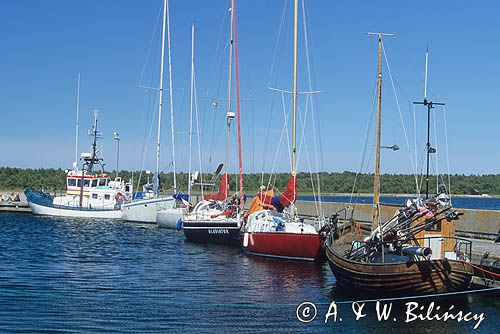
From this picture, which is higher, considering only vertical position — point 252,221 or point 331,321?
point 252,221

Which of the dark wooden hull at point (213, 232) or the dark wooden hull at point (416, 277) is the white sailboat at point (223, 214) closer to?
the dark wooden hull at point (213, 232)

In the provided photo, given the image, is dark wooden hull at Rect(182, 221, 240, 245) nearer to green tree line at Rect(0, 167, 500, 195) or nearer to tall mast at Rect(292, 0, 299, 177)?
tall mast at Rect(292, 0, 299, 177)

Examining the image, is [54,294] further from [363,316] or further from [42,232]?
[42,232]

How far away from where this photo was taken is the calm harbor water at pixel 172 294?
62.6 feet

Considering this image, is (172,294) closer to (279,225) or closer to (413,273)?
(413,273)

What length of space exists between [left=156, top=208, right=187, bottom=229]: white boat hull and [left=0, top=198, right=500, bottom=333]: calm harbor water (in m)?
14.4

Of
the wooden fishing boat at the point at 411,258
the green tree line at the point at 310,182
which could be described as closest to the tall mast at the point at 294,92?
the wooden fishing boat at the point at 411,258

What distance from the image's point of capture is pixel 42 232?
4862cm

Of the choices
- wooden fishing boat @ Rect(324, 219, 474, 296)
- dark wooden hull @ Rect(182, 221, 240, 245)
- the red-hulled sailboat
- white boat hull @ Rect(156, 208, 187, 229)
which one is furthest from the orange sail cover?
white boat hull @ Rect(156, 208, 187, 229)

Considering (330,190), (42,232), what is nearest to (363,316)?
(42,232)

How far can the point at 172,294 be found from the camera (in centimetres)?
2366

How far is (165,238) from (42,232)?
31.6 feet

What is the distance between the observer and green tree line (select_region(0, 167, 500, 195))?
393ft

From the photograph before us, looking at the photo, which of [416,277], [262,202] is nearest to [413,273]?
[416,277]
